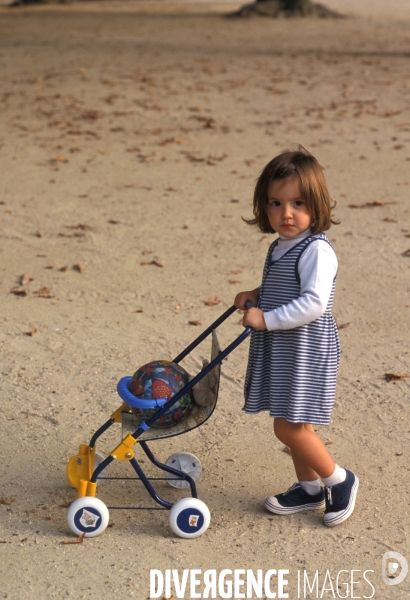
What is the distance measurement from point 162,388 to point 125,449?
28 cm

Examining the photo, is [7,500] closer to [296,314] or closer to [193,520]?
[193,520]

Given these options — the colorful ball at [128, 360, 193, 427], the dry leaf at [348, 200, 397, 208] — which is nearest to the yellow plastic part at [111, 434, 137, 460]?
the colorful ball at [128, 360, 193, 427]

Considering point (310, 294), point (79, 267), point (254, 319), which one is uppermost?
point (310, 294)

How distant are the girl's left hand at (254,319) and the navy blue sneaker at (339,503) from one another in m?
0.81

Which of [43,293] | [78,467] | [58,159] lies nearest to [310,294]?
[78,467]

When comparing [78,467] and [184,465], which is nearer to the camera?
[78,467]

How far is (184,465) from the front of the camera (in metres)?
3.84

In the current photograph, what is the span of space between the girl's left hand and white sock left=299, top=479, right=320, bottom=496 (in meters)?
0.81

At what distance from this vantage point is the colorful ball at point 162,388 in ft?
11.1

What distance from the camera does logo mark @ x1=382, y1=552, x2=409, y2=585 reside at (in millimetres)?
3160

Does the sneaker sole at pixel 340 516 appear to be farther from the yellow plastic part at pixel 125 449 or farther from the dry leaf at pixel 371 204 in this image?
the dry leaf at pixel 371 204

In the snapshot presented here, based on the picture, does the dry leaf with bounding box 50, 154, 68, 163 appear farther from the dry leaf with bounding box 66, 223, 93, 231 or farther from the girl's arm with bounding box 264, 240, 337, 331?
the girl's arm with bounding box 264, 240, 337, 331

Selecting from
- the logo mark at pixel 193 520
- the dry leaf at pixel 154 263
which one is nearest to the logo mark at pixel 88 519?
the logo mark at pixel 193 520

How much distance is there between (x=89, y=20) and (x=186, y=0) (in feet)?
34.2
